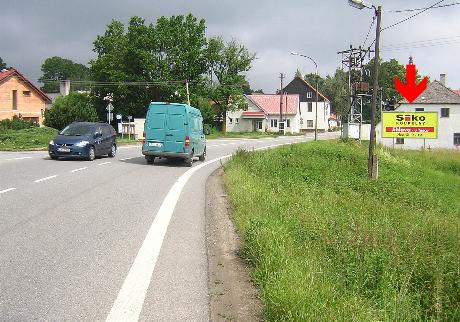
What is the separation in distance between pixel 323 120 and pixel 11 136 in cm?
7413

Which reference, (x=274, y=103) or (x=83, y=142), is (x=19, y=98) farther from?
(x=274, y=103)

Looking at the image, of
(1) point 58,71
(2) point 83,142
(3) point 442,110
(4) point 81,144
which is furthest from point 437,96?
(1) point 58,71

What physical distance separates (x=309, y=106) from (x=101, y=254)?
96.3 meters

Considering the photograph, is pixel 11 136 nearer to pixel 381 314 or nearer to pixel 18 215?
pixel 18 215

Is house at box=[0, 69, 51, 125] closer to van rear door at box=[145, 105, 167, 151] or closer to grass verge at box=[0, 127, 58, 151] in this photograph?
grass verge at box=[0, 127, 58, 151]

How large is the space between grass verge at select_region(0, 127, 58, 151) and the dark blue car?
27.1ft

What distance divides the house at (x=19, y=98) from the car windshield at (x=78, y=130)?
28.2m

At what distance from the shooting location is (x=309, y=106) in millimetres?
99812

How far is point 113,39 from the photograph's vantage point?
231ft

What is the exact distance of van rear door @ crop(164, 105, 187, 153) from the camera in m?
19.6

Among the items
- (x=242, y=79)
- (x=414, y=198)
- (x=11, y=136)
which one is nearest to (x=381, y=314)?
(x=414, y=198)

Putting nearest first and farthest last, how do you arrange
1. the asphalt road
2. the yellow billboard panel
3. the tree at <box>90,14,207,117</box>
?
the asphalt road
the yellow billboard panel
the tree at <box>90,14,207,117</box>

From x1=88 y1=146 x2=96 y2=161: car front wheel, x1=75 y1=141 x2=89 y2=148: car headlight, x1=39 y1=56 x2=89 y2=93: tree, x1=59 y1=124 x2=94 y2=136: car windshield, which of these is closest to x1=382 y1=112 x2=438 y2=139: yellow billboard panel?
x1=59 y1=124 x2=94 y2=136: car windshield

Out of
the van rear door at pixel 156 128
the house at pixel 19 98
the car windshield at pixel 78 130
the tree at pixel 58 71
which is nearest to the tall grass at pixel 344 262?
the van rear door at pixel 156 128
